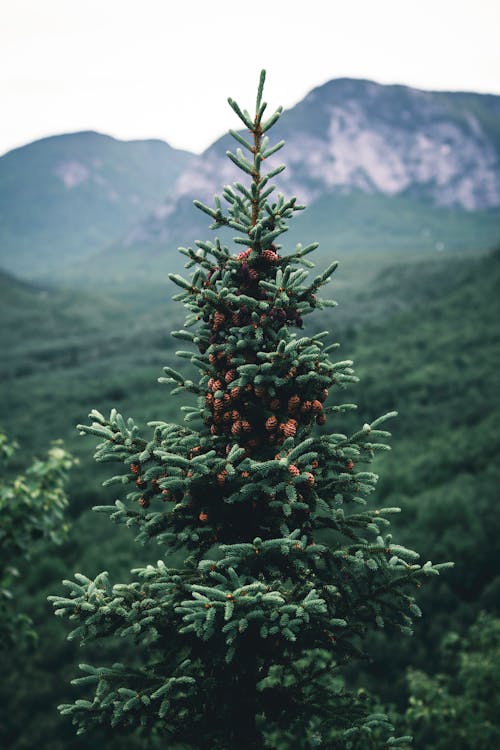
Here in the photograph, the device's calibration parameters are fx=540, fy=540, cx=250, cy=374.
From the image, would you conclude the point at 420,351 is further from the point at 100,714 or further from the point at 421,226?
the point at 421,226

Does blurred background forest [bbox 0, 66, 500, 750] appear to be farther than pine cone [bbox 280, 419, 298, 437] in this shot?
Yes

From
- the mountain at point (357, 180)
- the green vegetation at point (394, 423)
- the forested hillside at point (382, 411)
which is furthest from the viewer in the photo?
the mountain at point (357, 180)

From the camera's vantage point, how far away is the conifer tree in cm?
410

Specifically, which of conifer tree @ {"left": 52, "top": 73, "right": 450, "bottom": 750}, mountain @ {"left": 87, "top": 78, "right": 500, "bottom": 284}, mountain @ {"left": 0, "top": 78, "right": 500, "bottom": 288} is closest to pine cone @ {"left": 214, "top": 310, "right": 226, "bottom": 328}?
conifer tree @ {"left": 52, "top": 73, "right": 450, "bottom": 750}

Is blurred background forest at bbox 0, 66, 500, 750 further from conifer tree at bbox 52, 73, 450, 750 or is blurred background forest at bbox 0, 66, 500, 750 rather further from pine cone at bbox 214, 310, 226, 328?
pine cone at bbox 214, 310, 226, 328

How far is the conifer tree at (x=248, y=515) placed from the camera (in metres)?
4.10

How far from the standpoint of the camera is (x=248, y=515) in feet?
14.9

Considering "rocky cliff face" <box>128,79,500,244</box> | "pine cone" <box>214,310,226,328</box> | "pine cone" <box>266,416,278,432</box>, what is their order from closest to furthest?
"pine cone" <box>266,416,278,432</box> → "pine cone" <box>214,310,226,328</box> → "rocky cliff face" <box>128,79,500,244</box>

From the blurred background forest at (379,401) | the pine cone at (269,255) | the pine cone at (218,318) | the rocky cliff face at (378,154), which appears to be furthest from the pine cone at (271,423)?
the rocky cliff face at (378,154)

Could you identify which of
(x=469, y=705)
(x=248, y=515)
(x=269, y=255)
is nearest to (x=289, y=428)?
(x=248, y=515)

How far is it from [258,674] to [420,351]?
35.0 m

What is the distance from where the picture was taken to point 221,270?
180 inches

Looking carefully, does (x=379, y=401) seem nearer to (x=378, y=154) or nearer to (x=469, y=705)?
(x=469, y=705)

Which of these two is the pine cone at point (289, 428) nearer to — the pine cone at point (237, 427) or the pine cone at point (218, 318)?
the pine cone at point (237, 427)
